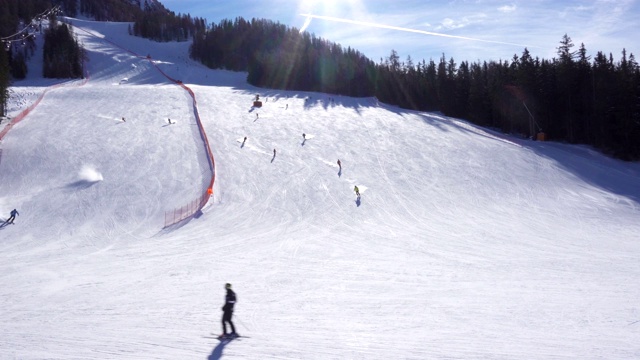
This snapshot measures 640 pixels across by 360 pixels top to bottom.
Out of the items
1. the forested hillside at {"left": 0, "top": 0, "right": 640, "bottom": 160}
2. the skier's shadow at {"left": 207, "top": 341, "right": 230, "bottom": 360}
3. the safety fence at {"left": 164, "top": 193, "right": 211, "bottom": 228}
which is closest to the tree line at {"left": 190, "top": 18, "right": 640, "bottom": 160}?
the forested hillside at {"left": 0, "top": 0, "right": 640, "bottom": 160}

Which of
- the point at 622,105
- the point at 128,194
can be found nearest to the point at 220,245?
the point at 128,194

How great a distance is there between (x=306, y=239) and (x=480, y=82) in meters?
42.4

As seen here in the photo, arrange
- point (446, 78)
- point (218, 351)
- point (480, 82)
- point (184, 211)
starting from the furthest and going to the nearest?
point (446, 78), point (480, 82), point (184, 211), point (218, 351)

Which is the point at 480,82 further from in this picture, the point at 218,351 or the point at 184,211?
the point at 218,351

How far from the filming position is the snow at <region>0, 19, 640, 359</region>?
31.1 ft

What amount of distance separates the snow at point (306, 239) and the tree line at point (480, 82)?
16.0 feet

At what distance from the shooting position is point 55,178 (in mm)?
24312

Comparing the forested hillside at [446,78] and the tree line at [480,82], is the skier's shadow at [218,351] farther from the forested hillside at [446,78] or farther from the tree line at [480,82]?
the tree line at [480,82]

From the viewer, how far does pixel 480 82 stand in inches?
2158

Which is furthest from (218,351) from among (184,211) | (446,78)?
(446,78)

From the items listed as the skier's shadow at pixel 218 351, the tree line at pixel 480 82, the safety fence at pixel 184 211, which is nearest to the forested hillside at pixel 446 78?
the tree line at pixel 480 82

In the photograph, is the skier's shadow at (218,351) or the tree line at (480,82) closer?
the skier's shadow at (218,351)

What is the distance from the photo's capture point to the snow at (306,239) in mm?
9492

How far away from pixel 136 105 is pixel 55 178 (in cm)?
1684
